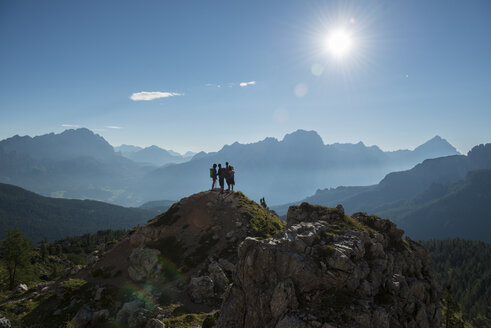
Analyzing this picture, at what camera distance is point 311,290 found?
58.1 feet

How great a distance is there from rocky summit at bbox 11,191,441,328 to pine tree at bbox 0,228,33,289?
69.9 feet

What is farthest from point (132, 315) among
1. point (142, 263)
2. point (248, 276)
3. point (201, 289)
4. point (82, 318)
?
point (248, 276)

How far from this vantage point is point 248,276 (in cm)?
2005

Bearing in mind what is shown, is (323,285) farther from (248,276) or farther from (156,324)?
(156,324)

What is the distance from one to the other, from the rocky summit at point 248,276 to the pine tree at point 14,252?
21.3 meters

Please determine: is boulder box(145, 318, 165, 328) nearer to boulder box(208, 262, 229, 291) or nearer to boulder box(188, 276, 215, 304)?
boulder box(188, 276, 215, 304)

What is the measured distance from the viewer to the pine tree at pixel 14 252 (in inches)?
2173

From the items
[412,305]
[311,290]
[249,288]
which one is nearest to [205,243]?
[249,288]

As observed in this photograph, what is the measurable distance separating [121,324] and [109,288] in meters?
9.08

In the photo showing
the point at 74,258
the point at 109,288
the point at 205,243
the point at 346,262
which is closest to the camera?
the point at 346,262

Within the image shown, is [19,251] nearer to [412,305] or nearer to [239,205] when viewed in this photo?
[239,205]

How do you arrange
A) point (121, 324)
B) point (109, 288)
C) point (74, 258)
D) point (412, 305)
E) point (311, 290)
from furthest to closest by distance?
point (74, 258) < point (109, 288) < point (121, 324) < point (412, 305) < point (311, 290)

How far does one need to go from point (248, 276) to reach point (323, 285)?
584cm

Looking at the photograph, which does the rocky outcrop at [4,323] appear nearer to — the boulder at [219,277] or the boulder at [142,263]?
Result: the boulder at [142,263]
